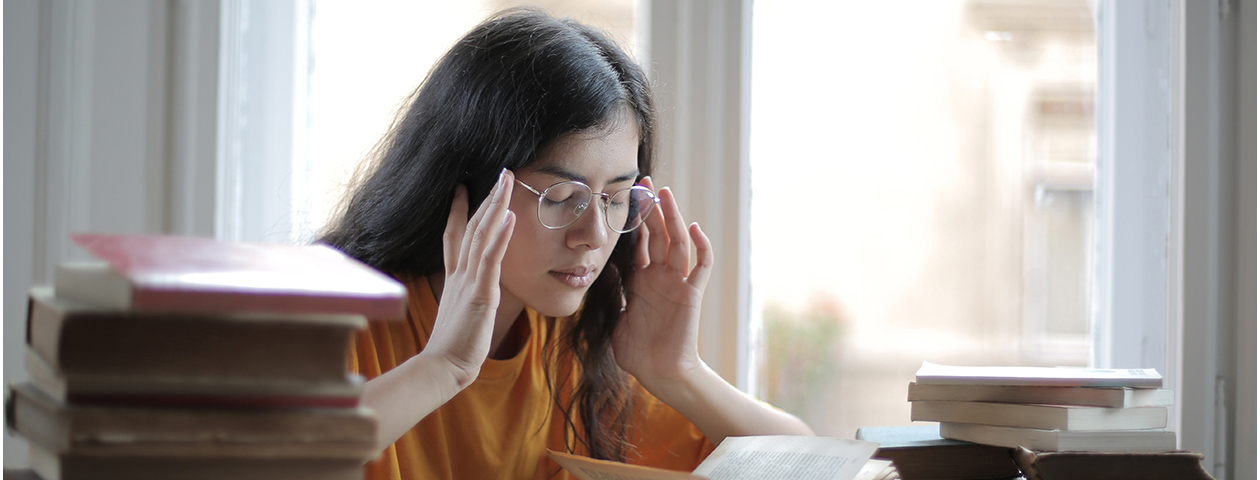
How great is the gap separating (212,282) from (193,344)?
81 mm

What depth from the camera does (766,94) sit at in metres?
1.77

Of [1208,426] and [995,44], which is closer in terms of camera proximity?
[1208,426]

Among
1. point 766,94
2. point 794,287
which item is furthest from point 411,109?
point 794,287

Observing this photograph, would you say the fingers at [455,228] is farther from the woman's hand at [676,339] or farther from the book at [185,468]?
the book at [185,468]

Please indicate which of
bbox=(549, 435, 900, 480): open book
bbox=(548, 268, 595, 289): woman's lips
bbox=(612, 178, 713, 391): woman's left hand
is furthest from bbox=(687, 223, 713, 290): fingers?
bbox=(549, 435, 900, 480): open book

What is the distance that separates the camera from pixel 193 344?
1.87 ft

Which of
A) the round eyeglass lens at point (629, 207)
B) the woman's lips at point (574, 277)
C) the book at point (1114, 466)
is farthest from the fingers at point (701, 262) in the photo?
the book at point (1114, 466)

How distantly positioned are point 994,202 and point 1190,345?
18.3 inches

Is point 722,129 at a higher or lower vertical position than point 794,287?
higher

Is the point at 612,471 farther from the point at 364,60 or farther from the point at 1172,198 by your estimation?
the point at 1172,198

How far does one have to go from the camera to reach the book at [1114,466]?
983 mm

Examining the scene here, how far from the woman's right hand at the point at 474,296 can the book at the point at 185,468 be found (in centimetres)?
39

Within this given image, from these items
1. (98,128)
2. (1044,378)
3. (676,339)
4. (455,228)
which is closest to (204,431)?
(455,228)

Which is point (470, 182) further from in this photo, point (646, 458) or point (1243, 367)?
point (1243, 367)
